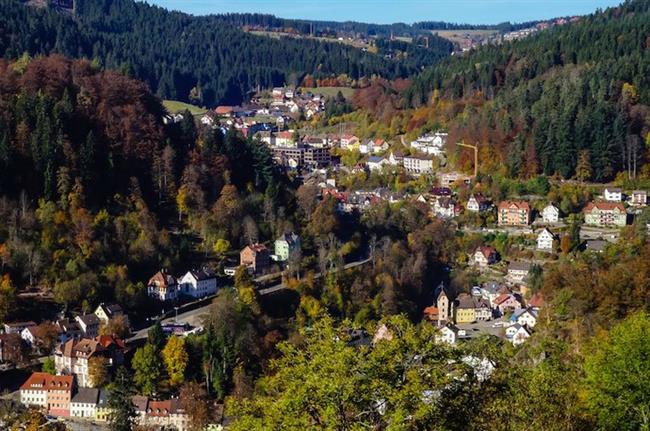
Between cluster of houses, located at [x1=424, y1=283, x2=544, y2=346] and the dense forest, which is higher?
the dense forest

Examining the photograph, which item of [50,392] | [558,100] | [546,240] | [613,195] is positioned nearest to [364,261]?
[546,240]

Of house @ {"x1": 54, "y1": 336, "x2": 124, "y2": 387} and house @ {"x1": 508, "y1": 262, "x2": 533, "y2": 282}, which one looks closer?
house @ {"x1": 54, "y1": 336, "x2": 124, "y2": 387}

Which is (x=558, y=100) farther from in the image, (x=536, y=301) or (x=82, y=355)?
(x=82, y=355)

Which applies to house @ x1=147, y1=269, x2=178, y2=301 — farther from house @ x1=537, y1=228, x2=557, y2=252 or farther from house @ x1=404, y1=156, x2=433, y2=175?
house @ x1=404, y1=156, x2=433, y2=175

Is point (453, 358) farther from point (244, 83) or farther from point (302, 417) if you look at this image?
point (244, 83)

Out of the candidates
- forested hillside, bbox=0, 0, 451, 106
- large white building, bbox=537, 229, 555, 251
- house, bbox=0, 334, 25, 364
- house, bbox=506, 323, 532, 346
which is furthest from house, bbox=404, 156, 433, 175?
forested hillside, bbox=0, 0, 451, 106

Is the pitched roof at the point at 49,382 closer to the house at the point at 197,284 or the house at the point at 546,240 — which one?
the house at the point at 197,284

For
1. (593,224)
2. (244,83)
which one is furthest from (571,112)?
(244,83)
